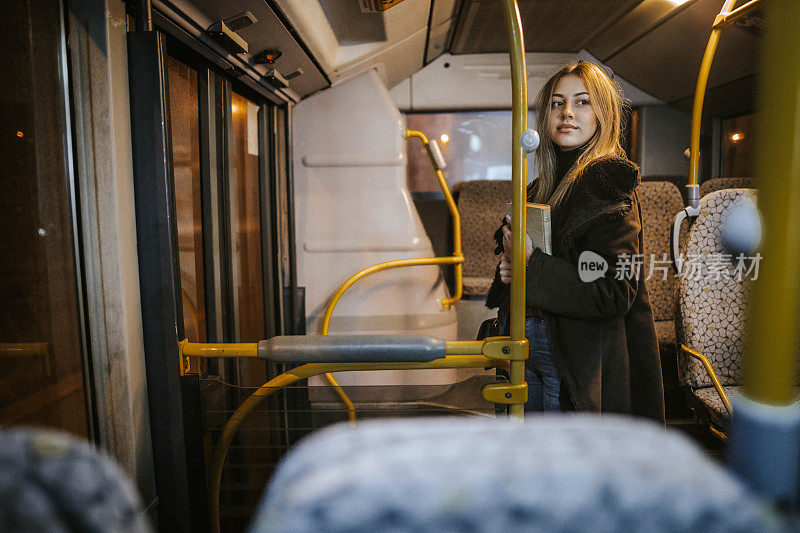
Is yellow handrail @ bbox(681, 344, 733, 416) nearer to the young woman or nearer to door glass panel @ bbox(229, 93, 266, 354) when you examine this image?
the young woman

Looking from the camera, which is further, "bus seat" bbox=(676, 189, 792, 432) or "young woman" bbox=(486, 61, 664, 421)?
"bus seat" bbox=(676, 189, 792, 432)

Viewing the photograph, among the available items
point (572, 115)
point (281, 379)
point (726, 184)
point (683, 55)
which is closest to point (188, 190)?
point (281, 379)

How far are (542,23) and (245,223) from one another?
1.91 m

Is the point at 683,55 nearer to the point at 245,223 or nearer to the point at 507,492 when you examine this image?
the point at 245,223

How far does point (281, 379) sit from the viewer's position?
1.21 meters

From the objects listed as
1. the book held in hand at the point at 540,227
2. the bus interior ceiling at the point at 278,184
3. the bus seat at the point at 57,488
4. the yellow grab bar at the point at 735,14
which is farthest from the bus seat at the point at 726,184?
the bus seat at the point at 57,488

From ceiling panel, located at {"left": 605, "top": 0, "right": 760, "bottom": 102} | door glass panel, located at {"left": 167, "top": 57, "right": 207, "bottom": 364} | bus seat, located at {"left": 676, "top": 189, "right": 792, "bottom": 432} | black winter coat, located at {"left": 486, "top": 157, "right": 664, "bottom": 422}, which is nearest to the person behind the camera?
black winter coat, located at {"left": 486, "top": 157, "right": 664, "bottom": 422}

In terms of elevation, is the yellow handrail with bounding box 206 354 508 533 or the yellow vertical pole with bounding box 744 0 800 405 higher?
the yellow vertical pole with bounding box 744 0 800 405

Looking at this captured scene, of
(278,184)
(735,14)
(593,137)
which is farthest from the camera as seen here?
(278,184)

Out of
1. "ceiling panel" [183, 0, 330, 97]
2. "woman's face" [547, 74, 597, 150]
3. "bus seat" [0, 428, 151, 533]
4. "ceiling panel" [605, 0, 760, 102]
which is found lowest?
"bus seat" [0, 428, 151, 533]

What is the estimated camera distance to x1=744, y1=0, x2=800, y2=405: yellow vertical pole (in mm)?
342

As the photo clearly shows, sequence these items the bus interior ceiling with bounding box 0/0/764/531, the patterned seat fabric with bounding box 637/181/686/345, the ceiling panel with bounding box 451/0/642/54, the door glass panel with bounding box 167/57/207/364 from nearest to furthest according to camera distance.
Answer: the bus interior ceiling with bounding box 0/0/764/531
the door glass panel with bounding box 167/57/207/364
the ceiling panel with bounding box 451/0/642/54
the patterned seat fabric with bounding box 637/181/686/345

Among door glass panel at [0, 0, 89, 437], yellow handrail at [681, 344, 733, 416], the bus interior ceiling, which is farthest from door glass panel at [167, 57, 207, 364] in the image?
yellow handrail at [681, 344, 733, 416]

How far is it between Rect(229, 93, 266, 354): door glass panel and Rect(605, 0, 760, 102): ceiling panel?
7.00ft
